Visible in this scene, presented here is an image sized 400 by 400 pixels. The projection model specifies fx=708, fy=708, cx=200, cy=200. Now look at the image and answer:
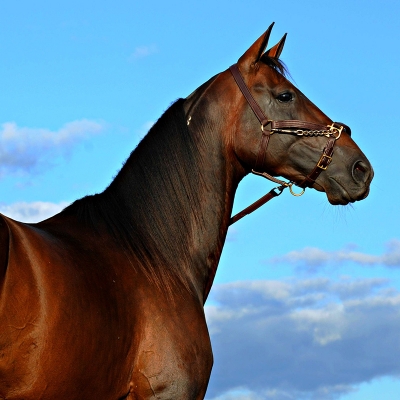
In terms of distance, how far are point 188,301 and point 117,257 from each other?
2.51ft

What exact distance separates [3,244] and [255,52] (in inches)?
133

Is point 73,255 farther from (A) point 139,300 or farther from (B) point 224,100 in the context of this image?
(B) point 224,100

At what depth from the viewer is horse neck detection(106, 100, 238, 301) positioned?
6.54 meters

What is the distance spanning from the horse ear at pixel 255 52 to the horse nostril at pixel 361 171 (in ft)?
4.78

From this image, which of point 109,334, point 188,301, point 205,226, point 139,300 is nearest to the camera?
point 109,334

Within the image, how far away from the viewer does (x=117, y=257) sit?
20.0 feet

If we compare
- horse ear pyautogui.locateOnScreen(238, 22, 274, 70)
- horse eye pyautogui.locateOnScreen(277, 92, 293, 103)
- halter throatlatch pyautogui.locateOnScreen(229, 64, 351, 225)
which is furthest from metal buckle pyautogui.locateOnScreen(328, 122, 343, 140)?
horse ear pyautogui.locateOnScreen(238, 22, 274, 70)

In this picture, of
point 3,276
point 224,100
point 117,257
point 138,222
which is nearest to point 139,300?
point 117,257

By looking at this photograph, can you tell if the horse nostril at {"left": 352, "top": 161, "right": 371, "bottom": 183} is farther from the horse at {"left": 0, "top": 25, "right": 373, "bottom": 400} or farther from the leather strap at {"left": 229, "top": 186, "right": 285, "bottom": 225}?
the leather strap at {"left": 229, "top": 186, "right": 285, "bottom": 225}

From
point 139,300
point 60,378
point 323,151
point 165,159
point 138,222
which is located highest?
point 323,151

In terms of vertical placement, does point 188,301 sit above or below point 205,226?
below

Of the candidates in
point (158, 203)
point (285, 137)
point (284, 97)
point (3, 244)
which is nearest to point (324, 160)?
point (285, 137)

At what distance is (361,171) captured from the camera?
278 inches

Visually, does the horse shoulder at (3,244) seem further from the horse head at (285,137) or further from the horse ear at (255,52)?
the horse ear at (255,52)
